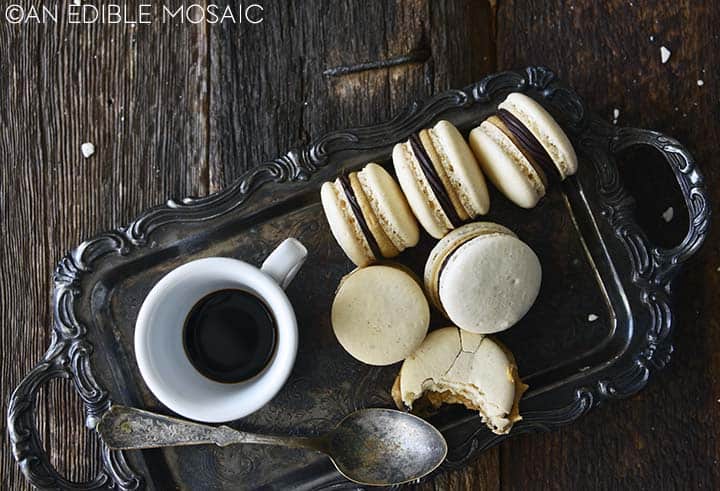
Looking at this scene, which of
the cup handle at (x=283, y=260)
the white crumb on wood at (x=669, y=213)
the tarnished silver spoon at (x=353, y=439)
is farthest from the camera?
the white crumb on wood at (x=669, y=213)

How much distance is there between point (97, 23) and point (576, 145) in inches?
29.8

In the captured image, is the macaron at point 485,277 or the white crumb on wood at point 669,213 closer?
the macaron at point 485,277

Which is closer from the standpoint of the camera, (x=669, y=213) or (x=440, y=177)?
(x=440, y=177)

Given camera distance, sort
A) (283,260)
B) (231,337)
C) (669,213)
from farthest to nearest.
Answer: (669,213), (231,337), (283,260)

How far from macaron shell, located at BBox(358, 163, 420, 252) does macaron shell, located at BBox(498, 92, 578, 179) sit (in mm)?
187

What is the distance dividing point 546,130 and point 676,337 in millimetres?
397

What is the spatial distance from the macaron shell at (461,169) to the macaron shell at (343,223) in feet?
0.44

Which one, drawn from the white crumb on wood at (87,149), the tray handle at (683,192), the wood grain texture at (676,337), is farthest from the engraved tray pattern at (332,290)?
the white crumb on wood at (87,149)

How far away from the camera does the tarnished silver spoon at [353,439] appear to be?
41.2 inches

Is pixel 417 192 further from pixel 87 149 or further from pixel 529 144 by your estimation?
pixel 87 149

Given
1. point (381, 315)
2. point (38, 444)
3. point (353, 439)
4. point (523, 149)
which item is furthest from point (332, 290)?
point (38, 444)

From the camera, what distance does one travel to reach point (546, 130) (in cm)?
102

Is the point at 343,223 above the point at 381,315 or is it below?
above

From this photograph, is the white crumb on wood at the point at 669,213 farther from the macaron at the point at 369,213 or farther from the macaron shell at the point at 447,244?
the macaron at the point at 369,213
